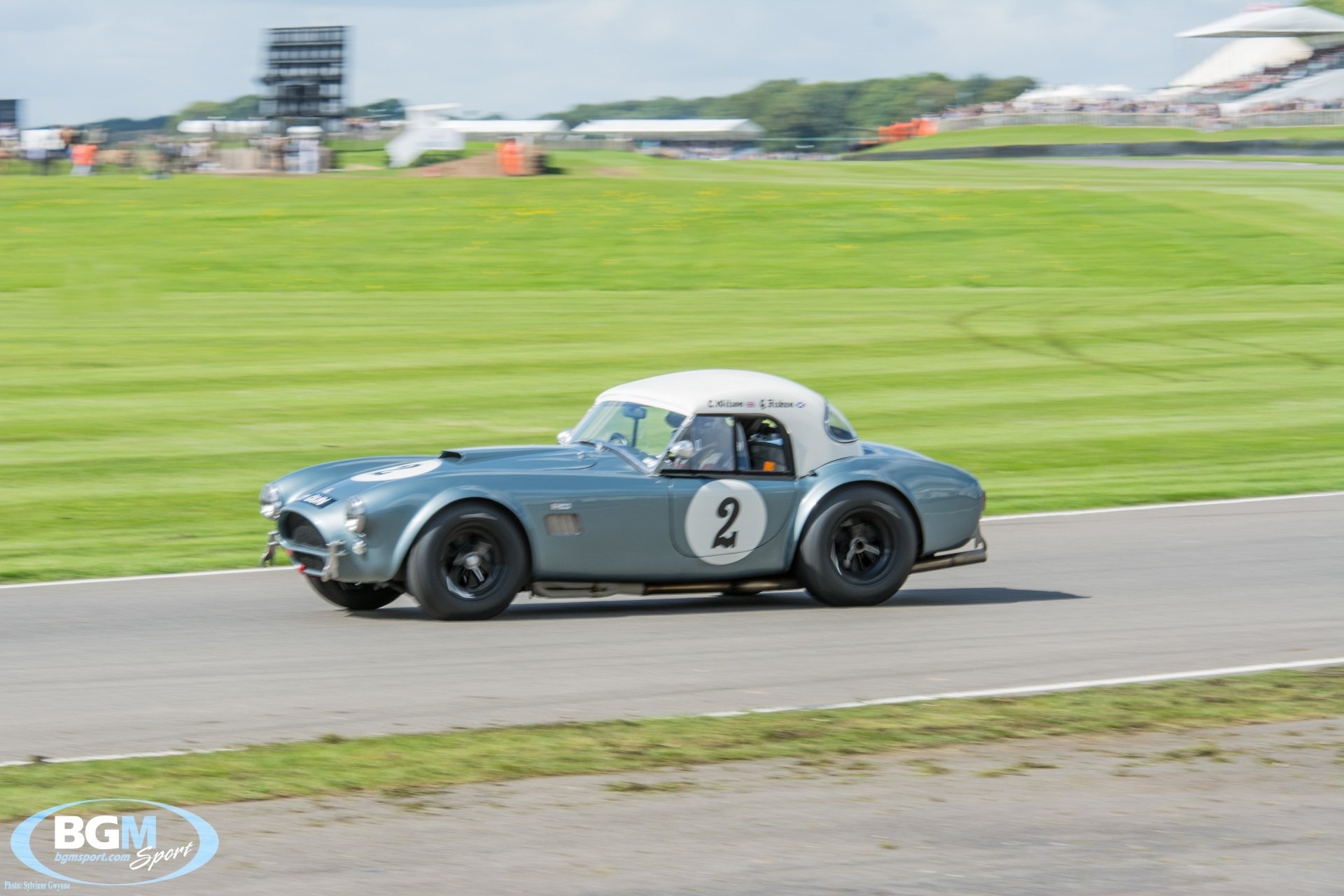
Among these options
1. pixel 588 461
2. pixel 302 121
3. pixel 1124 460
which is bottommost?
pixel 1124 460

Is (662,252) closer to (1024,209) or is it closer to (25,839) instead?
(1024,209)

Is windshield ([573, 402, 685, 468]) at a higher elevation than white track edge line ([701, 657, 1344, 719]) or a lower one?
higher

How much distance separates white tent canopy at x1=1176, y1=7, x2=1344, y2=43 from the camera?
96.8 m

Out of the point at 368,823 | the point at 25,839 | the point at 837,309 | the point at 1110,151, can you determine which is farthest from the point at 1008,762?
the point at 1110,151

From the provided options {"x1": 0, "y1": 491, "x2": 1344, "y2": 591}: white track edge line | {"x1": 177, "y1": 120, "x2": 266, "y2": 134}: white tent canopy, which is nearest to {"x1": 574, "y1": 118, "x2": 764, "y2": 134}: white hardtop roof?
{"x1": 177, "y1": 120, "x2": 266, "y2": 134}: white tent canopy

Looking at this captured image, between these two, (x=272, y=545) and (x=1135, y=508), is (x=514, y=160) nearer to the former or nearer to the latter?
(x=1135, y=508)

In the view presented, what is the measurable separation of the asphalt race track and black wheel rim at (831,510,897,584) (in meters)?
0.23

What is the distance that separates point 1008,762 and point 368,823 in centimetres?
241

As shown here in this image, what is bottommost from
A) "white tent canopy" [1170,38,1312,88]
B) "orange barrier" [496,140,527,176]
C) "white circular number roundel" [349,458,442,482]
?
"white circular number roundel" [349,458,442,482]

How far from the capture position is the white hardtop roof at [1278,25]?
96.8 metres

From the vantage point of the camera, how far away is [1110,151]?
59.5 metres

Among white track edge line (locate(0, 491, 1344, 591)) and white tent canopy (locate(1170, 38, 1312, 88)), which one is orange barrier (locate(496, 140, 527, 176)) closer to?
white track edge line (locate(0, 491, 1344, 591))

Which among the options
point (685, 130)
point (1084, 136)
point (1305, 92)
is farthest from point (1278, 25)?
point (685, 130)

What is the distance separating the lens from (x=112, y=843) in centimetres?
505
